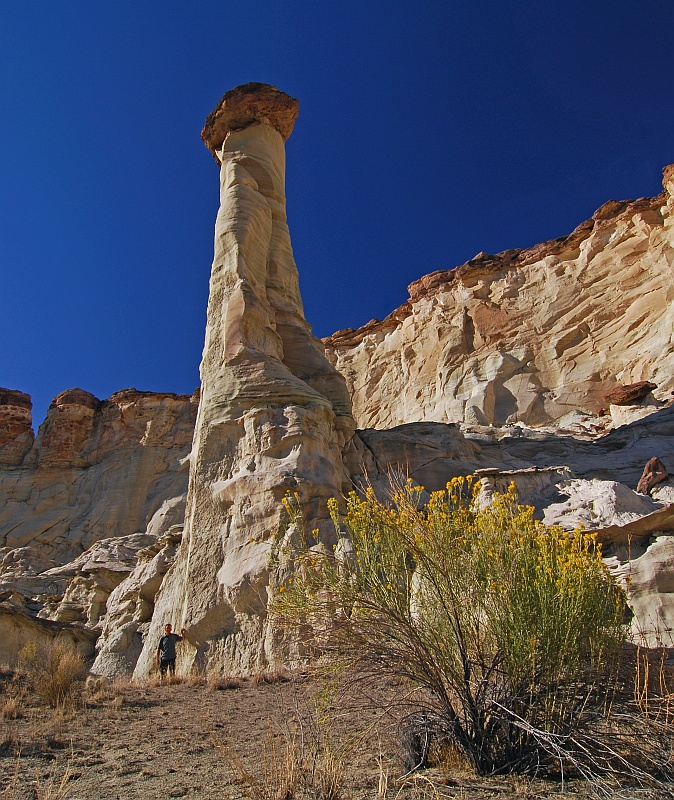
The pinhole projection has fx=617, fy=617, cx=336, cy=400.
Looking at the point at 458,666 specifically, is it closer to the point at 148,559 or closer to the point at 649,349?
the point at 148,559

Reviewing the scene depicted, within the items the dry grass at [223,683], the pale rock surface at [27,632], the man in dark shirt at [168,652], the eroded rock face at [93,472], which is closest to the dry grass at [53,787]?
the dry grass at [223,683]

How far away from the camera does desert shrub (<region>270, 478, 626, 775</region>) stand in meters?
4.54

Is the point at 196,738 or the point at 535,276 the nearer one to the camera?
the point at 196,738

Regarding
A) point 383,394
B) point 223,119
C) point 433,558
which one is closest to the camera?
point 433,558

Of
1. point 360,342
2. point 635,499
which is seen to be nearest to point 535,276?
point 360,342

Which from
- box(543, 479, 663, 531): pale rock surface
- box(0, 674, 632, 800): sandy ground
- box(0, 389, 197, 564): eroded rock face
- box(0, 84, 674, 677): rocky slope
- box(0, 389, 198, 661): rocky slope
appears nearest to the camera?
box(0, 674, 632, 800): sandy ground

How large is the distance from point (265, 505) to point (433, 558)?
323 inches

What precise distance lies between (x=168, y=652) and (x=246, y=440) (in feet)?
16.0

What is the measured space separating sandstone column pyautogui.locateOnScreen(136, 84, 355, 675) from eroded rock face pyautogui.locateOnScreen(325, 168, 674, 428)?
1271cm

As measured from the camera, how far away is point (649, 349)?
26.8 metres

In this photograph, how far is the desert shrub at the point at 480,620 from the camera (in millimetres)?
4543

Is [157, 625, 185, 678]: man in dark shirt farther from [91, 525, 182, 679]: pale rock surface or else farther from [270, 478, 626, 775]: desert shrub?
[270, 478, 626, 775]: desert shrub

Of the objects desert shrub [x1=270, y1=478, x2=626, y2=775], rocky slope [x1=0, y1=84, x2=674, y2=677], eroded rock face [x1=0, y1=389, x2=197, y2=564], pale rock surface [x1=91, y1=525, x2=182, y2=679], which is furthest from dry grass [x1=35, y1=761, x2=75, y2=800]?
eroded rock face [x1=0, y1=389, x2=197, y2=564]

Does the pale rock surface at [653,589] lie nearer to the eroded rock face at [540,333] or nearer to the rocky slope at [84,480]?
the eroded rock face at [540,333]
